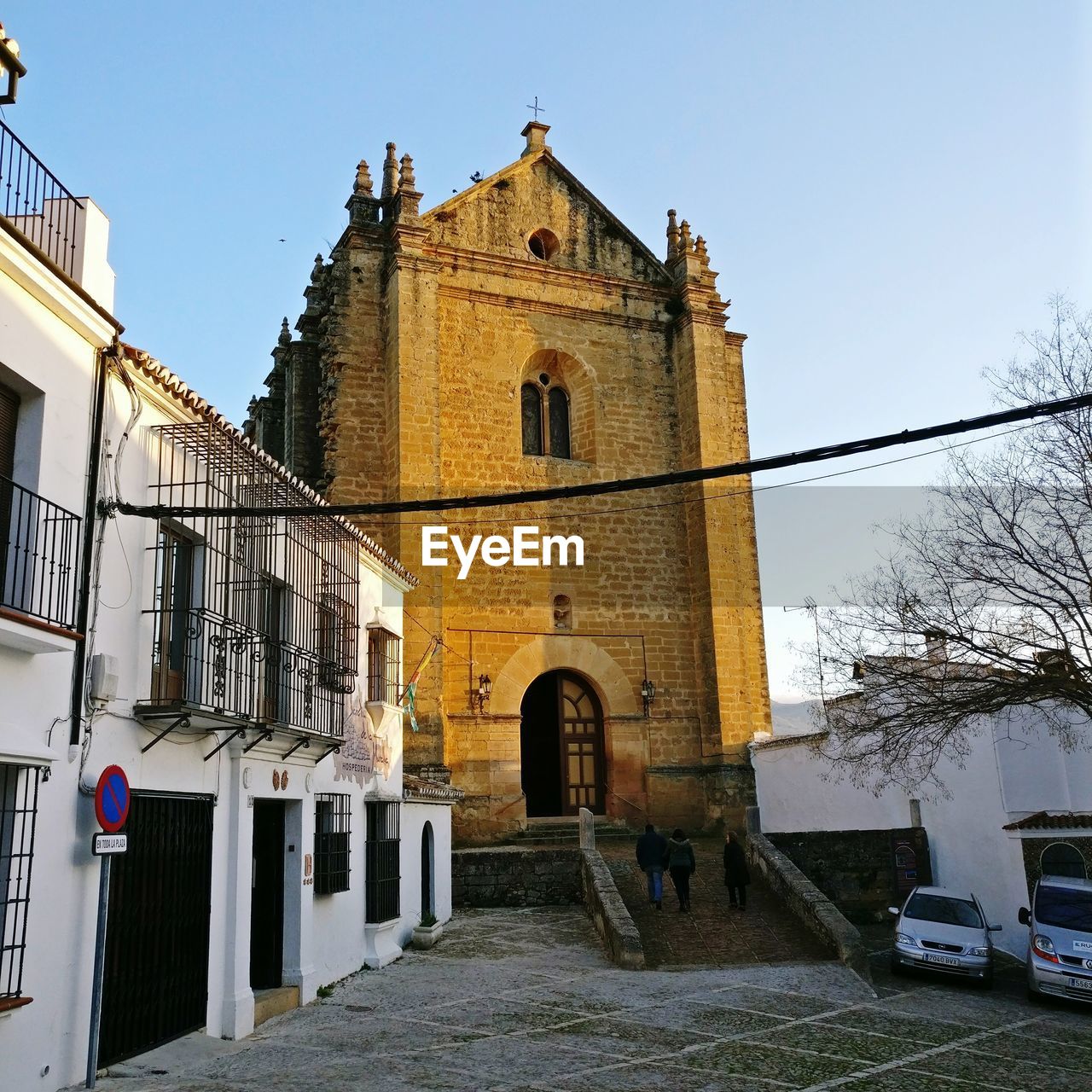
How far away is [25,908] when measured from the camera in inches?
250

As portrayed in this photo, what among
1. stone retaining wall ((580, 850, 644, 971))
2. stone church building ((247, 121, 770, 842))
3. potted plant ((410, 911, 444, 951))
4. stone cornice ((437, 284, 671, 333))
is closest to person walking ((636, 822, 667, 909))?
stone retaining wall ((580, 850, 644, 971))

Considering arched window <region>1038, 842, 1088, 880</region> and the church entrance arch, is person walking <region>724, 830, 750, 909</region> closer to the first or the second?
arched window <region>1038, 842, 1088, 880</region>

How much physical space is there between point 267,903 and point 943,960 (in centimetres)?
781

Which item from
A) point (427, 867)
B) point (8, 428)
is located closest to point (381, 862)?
point (427, 867)

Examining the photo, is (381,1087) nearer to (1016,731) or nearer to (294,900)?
(294,900)

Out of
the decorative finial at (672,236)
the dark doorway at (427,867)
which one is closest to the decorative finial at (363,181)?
the decorative finial at (672,236)

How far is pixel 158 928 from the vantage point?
805cm

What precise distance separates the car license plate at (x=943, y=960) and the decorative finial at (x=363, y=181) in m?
16.3

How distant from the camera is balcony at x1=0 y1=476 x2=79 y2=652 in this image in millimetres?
6457

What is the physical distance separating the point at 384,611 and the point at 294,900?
185 inches

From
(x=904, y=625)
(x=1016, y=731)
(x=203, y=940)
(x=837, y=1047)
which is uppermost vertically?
(x=904, y=625)

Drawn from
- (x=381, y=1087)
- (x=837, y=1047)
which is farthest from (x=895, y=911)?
(x=381, y=1087)

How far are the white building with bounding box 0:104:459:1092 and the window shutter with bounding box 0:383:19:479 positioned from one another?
0.04ft

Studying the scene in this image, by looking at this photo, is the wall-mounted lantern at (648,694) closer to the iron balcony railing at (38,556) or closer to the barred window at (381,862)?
the barred window at (381,862)
